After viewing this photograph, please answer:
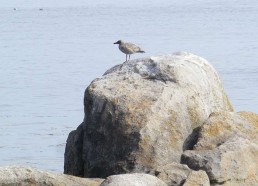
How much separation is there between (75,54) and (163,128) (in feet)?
82.7

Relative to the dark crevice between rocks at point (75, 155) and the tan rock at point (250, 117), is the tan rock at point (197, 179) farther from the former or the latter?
the dark crevice between rocks at point (75, 155)

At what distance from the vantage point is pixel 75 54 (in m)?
34.1

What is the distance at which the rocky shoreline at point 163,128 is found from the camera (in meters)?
8.36

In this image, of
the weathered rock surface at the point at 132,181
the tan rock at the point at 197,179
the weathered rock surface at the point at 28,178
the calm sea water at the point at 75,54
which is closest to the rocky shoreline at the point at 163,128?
the tan rock at the point at 197,179

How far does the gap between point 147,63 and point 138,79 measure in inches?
14.2

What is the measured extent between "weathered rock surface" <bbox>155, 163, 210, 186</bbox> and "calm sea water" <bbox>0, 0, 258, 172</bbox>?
649 centimetres

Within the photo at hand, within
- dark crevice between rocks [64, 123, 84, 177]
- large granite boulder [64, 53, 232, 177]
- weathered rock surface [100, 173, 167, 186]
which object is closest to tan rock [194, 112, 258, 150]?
large granite boulder [64, 53, 232, 177]

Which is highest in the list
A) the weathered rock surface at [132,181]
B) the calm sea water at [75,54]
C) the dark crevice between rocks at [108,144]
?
the weathered rock surface at [132,181]

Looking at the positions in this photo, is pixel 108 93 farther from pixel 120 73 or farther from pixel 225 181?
pixel 225 181

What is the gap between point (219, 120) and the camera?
9.33 metres

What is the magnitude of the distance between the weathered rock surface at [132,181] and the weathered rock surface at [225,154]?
1014 millimetres

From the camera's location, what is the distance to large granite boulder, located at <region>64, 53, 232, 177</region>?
29.8 feet

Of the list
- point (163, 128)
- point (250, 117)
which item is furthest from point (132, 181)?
point (250, 117)

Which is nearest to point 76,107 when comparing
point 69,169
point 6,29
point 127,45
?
point 127,45
